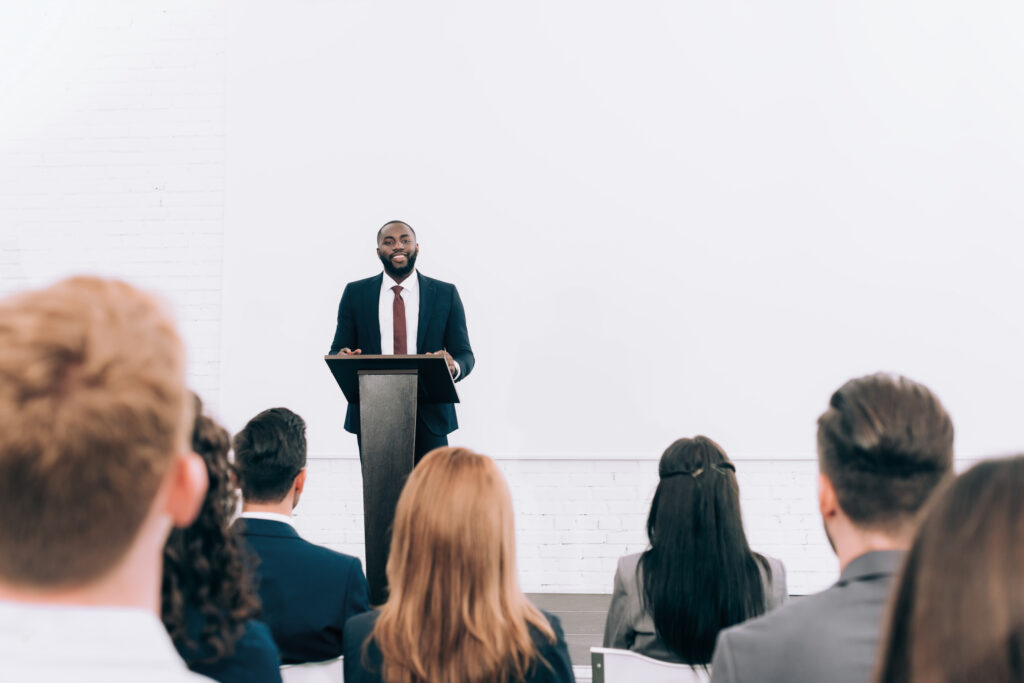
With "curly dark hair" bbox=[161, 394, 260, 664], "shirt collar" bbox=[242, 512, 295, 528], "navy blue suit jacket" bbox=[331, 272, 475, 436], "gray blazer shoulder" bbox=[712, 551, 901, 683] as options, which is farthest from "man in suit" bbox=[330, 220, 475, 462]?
"gray blazer shoulder" bbox=[712, 551, 901, 683]

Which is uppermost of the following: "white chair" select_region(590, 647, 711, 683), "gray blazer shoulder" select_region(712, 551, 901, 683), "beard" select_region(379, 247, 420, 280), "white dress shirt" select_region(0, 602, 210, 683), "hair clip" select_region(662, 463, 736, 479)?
"beard" select_region(379, 247, 420, 280)

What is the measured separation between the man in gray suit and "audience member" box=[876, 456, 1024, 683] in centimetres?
52

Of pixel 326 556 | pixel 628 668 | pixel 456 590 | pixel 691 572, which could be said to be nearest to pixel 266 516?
pixel 326 556

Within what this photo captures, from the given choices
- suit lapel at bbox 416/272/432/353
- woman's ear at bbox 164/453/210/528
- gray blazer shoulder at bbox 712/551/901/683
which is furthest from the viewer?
suit lapel at bbox 416/272/432/353

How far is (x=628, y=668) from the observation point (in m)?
1.61

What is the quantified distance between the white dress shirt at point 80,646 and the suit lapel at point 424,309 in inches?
106

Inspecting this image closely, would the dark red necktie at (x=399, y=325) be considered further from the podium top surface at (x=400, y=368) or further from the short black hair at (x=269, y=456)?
the short black hair at (x=269, y=456)

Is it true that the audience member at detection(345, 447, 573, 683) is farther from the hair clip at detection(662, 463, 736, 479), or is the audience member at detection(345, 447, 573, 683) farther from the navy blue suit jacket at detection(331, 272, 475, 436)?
the navy blue suit jacket at detection(331, 272, 475, 436)

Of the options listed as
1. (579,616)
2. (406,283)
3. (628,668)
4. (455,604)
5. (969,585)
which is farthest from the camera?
(579,616)

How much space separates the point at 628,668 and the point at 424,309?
1.91m

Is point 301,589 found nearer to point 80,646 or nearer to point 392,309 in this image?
point 80,646

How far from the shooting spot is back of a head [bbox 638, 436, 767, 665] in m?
1.79

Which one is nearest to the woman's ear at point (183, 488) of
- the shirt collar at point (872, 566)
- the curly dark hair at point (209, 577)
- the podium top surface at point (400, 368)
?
the curly dark hair at point (209, 577)

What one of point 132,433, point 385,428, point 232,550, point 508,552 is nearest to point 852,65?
point 385,428
